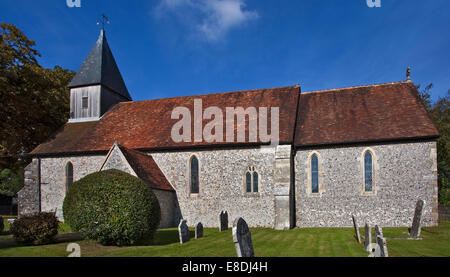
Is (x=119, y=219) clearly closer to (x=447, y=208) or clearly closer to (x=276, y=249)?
(x=276, y=249)

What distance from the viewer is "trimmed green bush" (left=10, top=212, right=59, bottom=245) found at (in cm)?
1246

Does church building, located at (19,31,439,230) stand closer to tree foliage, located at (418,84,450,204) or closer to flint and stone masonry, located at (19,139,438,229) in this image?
flint and stone masonry, located at (19,139,438,229)

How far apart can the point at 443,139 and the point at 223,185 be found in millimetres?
24821

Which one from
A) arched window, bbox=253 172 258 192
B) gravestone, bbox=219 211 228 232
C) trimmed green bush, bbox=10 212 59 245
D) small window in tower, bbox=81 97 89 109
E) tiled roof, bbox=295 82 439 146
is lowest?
gravestone, bbox=219 211 228 232

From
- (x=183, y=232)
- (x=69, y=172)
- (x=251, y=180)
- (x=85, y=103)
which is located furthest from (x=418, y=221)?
(x=85, y=103)

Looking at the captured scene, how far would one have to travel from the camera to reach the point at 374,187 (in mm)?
18141

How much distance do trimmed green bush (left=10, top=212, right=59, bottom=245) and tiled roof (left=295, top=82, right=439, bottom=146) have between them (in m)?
13.1

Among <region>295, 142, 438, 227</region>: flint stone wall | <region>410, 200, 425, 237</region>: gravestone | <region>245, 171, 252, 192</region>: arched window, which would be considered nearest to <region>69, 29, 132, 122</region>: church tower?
<region>245, 171, 252, 192</region>: arched window

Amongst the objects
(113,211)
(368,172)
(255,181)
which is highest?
(368,172)

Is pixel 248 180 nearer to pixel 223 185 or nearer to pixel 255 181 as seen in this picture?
pixel 255 181

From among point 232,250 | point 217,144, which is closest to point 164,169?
point 217,144

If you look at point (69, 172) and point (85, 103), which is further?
point (85, 103)

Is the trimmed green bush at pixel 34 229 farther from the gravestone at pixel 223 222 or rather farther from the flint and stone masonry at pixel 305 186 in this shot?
the gravestone at pixel 223 222

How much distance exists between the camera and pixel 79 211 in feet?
40.5
